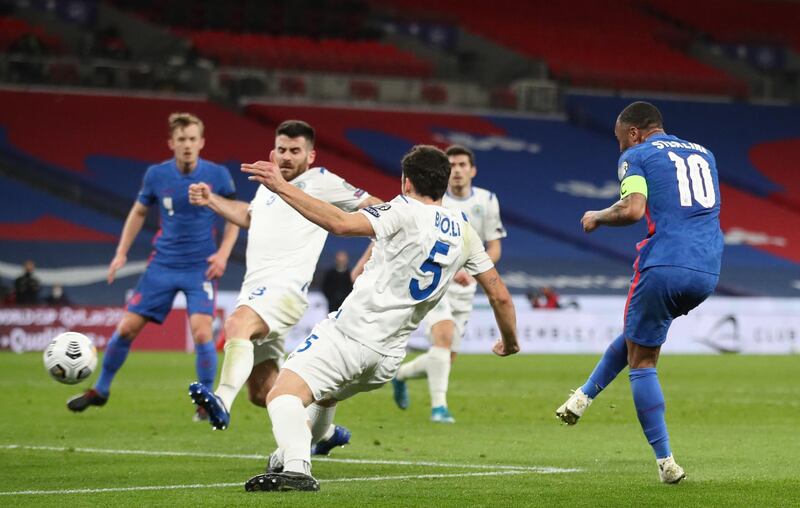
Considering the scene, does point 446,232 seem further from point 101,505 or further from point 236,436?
point 236,436

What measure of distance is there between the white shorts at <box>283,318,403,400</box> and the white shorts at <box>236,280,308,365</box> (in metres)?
2.15

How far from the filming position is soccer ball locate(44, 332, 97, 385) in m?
10.8

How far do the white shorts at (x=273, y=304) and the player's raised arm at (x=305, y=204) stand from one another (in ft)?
8.73

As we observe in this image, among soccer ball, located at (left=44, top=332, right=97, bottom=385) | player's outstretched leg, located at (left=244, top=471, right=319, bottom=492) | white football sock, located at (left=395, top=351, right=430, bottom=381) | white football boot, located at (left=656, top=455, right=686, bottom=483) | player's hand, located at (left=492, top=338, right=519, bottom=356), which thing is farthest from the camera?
white football sock, located at (left=395, top=351, right=430, bottom=381)

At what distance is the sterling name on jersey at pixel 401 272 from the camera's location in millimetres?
7156

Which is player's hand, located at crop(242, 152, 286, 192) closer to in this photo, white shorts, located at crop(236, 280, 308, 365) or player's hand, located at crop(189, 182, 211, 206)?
player's hand, located at crop(189, 182, 211, 206)

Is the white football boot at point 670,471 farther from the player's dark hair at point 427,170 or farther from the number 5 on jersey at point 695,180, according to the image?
the player's dark hair at point 427,170

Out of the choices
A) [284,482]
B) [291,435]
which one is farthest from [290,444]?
[284,482]

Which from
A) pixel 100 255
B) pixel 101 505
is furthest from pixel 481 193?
pixel 100 255

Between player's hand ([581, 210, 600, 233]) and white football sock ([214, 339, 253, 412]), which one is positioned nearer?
player's hand ([581, 210, 600, 233])

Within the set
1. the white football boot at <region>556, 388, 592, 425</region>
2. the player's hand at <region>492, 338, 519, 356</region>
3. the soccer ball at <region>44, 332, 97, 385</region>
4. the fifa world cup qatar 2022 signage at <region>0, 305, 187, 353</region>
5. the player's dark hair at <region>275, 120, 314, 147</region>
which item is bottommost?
the fifa world cup qatar 2022 signage at <region>0, 305, 187, 353</region>

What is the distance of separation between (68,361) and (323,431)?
3.24 m

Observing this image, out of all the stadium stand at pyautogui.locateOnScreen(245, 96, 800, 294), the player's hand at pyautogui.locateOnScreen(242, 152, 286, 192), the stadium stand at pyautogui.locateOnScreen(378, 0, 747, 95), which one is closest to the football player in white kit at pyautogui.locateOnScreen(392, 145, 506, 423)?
the player's hand at pyautogui.locateOnScreen(242, 152, 286, 192)

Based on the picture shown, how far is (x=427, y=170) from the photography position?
7.21 m
